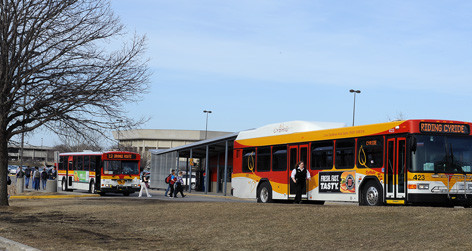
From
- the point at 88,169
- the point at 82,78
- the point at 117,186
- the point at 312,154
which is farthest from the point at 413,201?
the point at 88,169

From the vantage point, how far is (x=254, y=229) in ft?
49.1

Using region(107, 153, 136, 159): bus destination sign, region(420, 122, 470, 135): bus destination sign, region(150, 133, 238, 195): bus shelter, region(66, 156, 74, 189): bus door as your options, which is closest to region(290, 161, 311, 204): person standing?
region(420, 122, 470, 135): bus destination sign

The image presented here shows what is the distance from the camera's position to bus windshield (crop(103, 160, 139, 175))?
41.1 metres

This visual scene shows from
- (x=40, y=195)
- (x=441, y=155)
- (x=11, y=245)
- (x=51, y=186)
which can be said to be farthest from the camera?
(x=51, y=186)

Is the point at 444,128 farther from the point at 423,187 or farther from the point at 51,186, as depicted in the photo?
the point at 51,186

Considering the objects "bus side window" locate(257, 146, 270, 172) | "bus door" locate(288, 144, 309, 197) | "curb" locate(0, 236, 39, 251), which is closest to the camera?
"curb" locate(0, 236, 39, 251)

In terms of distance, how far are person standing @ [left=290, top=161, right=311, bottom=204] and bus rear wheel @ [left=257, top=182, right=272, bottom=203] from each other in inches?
118

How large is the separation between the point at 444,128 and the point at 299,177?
18.5ft

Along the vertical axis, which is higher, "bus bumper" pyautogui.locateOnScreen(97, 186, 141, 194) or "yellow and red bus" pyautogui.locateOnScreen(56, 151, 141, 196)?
"yellow and red bus" pyautogui.locateOnScreen(56, 151, 141, 196)

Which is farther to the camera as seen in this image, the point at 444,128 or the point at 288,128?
the point at 288,128

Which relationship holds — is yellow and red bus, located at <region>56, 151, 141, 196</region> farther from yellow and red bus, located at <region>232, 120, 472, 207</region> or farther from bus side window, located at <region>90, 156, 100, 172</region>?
yellow and red bus, located at <region>232, 120, 472, 207</region>

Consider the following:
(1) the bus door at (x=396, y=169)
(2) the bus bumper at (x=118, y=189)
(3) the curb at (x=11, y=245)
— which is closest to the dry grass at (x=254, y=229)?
(3) the curb at (x=11, y=245)

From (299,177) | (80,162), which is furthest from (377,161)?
(80,162)

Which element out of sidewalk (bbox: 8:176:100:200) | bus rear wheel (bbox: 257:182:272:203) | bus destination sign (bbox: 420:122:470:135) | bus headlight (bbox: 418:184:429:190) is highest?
bus destination sign (bbox: 420:122:470:135)
